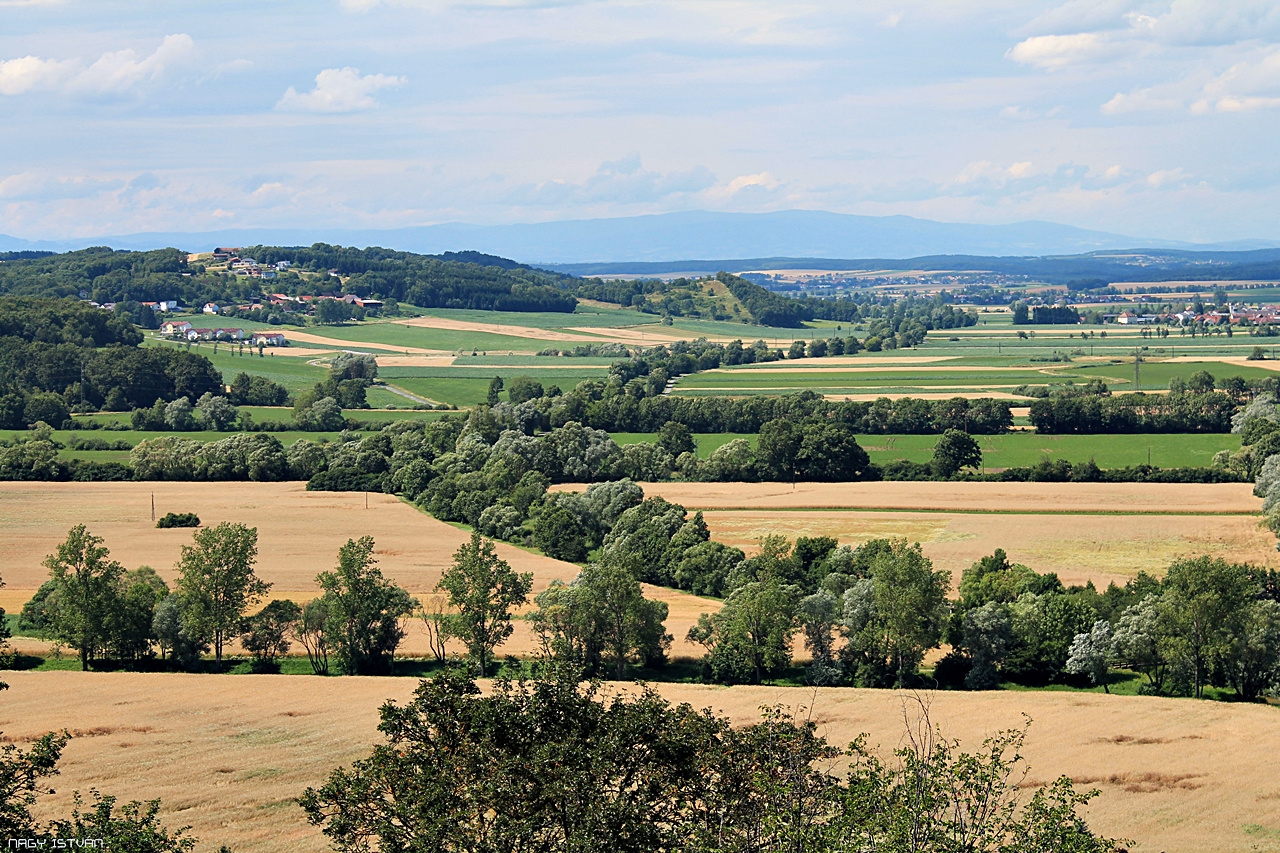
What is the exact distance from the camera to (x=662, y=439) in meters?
90.4

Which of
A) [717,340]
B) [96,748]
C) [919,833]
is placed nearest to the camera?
[919,833]

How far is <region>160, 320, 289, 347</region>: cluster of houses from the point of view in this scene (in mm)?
165125

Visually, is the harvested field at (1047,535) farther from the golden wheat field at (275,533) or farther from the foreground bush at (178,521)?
the foreground bush at (178,521)

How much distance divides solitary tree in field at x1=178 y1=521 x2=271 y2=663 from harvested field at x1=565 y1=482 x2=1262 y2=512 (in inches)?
1178

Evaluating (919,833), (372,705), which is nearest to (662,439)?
(372,705)

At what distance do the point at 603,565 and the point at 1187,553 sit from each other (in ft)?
88.1

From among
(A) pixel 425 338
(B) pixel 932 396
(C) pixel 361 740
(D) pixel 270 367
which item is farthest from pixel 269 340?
(C) pixel 361 740

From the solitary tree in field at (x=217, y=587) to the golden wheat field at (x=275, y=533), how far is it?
20.4 ft

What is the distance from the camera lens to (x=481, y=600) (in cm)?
4750

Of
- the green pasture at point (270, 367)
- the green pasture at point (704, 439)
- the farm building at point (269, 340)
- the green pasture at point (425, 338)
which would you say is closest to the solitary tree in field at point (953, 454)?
the green pasture at point (704, 439)

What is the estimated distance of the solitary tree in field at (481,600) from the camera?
154 feet

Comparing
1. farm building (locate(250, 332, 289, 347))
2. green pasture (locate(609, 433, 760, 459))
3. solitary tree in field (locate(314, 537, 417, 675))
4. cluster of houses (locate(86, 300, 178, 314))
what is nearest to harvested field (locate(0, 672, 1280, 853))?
solitary tree in field (locate(314, 537, 417, 675))

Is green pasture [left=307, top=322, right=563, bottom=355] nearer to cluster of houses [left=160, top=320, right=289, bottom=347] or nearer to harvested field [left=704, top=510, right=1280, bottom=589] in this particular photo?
cluster of houses [left=160, top=320, right=289, bottom=347]

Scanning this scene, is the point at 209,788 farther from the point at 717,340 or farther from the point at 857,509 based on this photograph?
the point at 717,340
